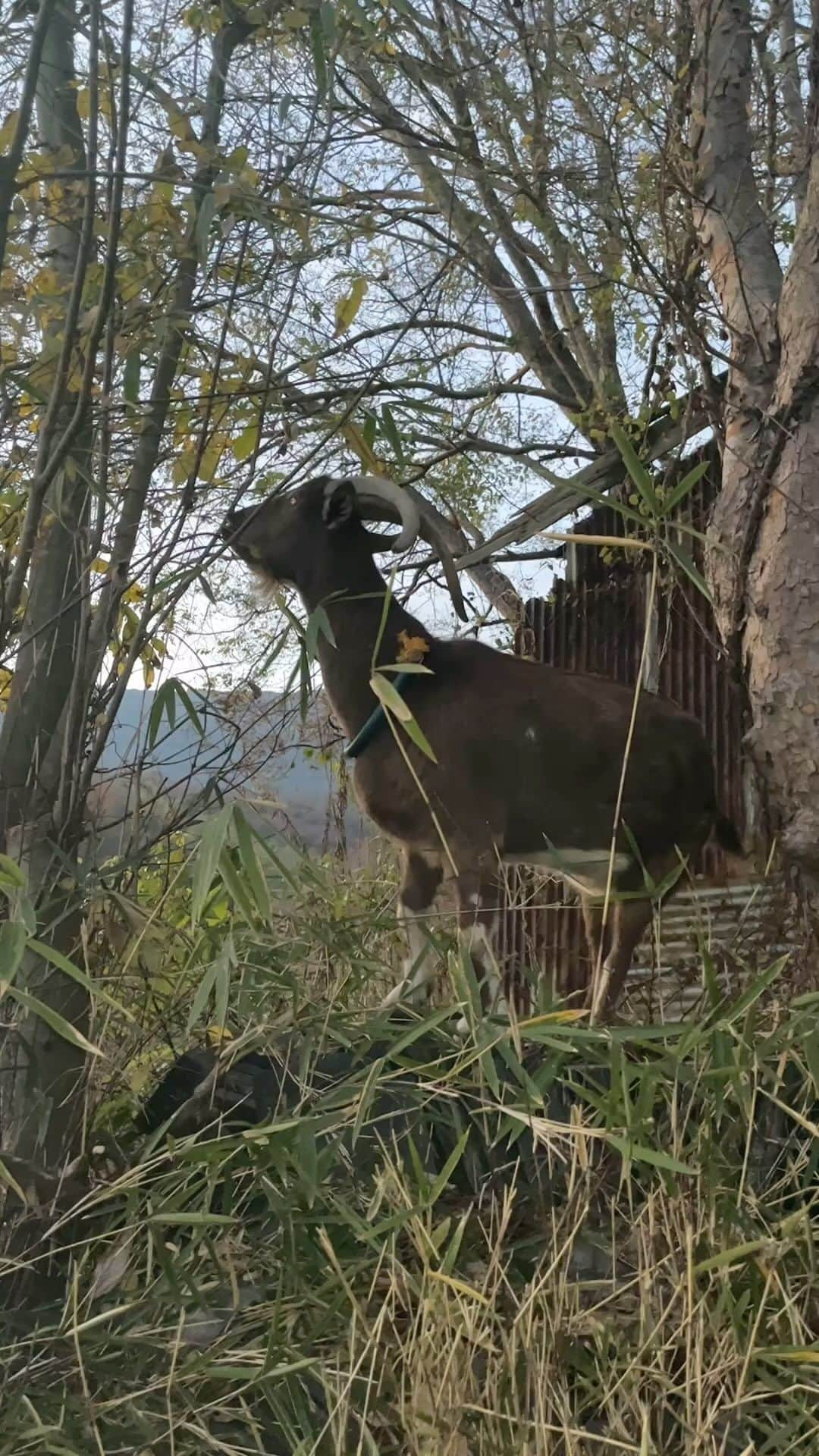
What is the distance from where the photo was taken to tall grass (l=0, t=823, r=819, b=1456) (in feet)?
6.53

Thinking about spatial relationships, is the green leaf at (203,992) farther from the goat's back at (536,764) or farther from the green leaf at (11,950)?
the goat's back at (536,764)

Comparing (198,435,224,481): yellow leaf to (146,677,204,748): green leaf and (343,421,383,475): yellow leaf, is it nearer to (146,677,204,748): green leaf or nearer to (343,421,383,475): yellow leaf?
(343,421,383,475): yellow leaf

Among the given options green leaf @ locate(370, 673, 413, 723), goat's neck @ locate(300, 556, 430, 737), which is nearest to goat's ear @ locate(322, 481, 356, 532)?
goat's neck @ locate(300, 556, 430, 737)

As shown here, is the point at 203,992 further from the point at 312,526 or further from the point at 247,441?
the point at 312,526

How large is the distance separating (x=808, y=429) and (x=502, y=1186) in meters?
2.26

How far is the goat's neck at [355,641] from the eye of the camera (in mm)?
3697

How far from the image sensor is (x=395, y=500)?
11.8 feet

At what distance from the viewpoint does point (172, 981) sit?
2.71 meters

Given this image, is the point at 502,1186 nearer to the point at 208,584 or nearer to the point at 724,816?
the point at 208,584

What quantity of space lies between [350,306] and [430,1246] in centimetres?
174

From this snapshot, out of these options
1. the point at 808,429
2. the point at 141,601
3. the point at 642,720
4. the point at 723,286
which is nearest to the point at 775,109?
the point at 723,286

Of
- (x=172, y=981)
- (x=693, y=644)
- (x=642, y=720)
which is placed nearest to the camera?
(x=172, y=981)

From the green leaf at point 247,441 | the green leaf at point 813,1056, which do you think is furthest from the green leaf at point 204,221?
the green leaf at point 813,1056

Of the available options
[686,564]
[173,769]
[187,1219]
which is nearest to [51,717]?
[173,769]
